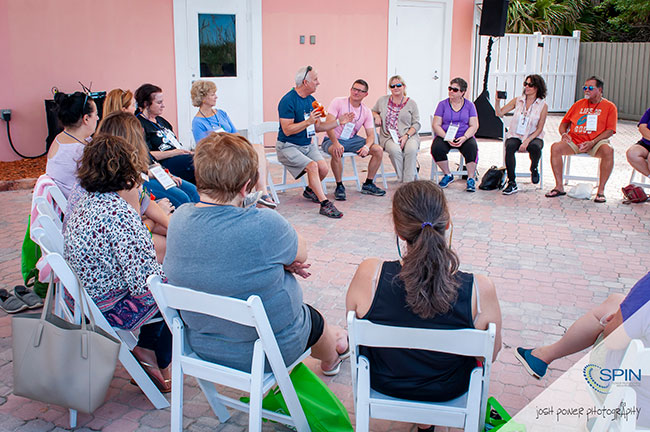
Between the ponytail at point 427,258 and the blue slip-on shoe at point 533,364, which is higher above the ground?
the ponytail at point 427,258

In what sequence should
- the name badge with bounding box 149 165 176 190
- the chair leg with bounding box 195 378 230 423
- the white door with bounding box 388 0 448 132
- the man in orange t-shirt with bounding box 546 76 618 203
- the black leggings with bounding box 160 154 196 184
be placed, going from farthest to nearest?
the white door with bounding box 388 0 448 132, the man in orange t-shirt with bounding box 546 76 618 203, the black leggings with bounding box 160 154 196 184, the name badge with bounding box 149 165 176 190, the chair leg with bounding box 195 378 230 423

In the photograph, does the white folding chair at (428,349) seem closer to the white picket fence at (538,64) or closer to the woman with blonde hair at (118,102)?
the woman with blonde hair at (118,102)

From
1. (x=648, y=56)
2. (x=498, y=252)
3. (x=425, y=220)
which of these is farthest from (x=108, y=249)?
(x=648, y=56)

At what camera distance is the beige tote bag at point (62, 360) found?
2344mm

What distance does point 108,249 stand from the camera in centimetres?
269

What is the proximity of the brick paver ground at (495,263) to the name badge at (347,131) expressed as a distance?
66 cm

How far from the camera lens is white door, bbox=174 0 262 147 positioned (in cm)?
901

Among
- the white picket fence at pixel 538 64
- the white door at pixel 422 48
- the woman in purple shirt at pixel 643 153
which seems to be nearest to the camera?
the woman in purple shirt at pixel 643 153

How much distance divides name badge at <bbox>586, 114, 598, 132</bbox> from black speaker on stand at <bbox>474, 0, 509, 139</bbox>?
10.6ft

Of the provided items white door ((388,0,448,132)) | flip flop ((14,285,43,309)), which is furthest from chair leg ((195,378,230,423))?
white door ((388,0,448,132))

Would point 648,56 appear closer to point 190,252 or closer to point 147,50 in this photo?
point 147,50

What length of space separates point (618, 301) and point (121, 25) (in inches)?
308

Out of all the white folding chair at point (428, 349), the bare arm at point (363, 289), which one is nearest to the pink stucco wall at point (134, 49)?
the bare arm at point (363, 289)

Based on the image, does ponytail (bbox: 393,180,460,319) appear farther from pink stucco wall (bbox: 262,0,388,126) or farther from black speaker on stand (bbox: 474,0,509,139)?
black speaker on stand (bbox: 474,0,509,139)
